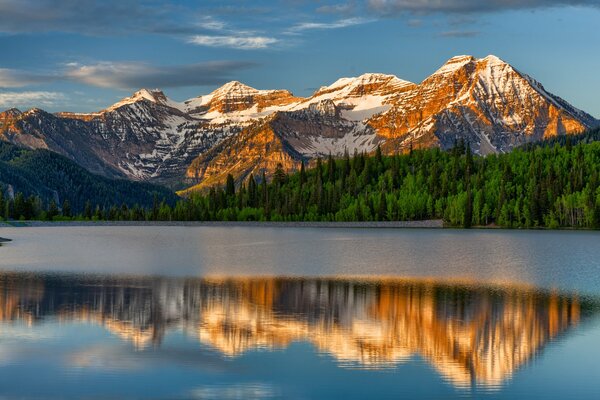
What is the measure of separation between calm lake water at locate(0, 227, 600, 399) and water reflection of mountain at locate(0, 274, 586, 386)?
0.36ft

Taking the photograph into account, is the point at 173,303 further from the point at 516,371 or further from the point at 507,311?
the point at 516,371

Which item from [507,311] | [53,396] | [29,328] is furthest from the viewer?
[507,311]

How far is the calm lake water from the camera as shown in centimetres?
3566

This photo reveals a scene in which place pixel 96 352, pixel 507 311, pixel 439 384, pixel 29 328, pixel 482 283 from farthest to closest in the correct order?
1. pixel 482 283
2. pixel 507 311
3. pixel 29 328
4. pixel 96 352
5. pixel 439 384

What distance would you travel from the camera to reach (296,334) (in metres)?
47.6

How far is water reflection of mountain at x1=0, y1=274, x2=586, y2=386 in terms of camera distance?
141ft

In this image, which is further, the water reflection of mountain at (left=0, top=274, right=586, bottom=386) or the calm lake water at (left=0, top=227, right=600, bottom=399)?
the water reflection of mountain at (left=0, top=274, right=586, bottom=386)

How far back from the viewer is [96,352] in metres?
41.9

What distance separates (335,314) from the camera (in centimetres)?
5622

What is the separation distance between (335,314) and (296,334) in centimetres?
893

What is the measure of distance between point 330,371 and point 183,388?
6.72 meters

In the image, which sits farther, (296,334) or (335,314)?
(335,314)

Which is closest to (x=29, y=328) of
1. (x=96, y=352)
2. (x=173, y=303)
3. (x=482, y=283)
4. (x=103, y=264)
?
(x=96, y=352)

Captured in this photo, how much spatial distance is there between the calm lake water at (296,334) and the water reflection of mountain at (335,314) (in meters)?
0.11
